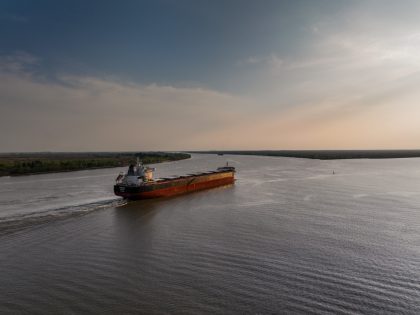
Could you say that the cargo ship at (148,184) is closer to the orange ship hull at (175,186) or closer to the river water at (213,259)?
the orange ship hull at (175,186)

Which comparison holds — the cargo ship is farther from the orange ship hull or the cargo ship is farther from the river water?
the river water

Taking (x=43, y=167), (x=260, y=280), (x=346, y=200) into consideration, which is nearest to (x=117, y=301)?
(x=260, y=280)

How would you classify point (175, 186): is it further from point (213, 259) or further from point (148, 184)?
point (213, 259)

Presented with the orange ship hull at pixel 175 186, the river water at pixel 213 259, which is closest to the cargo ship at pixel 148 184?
the orange ship hull at pixel 175 186

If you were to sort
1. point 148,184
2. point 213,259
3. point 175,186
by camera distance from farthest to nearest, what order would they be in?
point 175,186 → point 148,184 → point 213,259

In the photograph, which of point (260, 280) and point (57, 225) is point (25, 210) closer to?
point (57, 225)

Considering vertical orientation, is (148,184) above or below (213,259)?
above

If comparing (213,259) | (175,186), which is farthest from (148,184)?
(213,259)

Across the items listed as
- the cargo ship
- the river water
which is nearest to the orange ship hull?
the cargo ship
